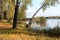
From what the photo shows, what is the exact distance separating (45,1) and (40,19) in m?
9.11

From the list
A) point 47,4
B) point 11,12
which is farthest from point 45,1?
point 11,12

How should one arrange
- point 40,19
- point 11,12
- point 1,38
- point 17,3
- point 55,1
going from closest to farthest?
point 1,38 → point 17,3 → point 55,1 → point 40,19 → point 11,12

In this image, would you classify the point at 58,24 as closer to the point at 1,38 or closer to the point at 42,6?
the point at 42,6

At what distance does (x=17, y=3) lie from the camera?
71.6 feet

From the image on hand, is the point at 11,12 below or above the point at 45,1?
below

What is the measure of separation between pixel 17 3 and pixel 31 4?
5087mm

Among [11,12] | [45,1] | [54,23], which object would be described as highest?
[45,1]

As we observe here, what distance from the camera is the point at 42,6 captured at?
84.8ft

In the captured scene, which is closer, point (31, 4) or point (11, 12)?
point (31, 4)

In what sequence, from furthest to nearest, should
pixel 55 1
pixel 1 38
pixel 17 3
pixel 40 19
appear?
pixel 40 19 → pixel 55 1 → pixel 17 3 → pixel 1 38

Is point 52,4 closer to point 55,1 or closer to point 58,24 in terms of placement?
point 55,1

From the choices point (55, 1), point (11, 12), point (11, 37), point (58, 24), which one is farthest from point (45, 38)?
point (11, 12)

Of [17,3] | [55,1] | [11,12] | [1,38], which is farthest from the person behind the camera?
[11,12]

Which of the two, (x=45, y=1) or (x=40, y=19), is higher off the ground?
(x=45, y=1)
